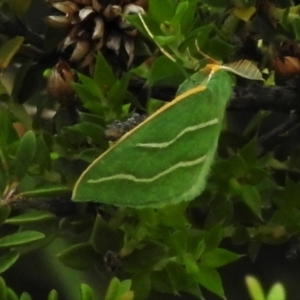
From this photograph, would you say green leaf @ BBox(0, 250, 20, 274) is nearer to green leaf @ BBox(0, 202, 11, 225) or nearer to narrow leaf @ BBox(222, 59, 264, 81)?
green leaf @ BBox(0, 202, 11, 225)

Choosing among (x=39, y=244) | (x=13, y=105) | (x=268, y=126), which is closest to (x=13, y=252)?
(x=39, y=244)

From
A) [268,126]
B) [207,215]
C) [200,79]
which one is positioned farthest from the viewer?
[268,126]

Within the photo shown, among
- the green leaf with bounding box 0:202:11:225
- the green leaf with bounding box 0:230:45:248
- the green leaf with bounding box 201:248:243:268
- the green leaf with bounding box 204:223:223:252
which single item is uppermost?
the green leaf with bounding box 0:202:11:225

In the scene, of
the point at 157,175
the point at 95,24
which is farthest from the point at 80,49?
the point at 157,175

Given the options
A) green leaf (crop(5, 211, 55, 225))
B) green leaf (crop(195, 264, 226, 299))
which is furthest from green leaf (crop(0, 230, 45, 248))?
green leaf (crop(195, 264, 226, 299))

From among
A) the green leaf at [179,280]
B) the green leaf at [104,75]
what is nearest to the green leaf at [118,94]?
the green leaf at [104,75]

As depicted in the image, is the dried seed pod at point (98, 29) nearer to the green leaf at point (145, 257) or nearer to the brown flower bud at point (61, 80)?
the brown flower bud at point (61, 80)

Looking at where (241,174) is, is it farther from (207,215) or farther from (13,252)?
(13,252)
